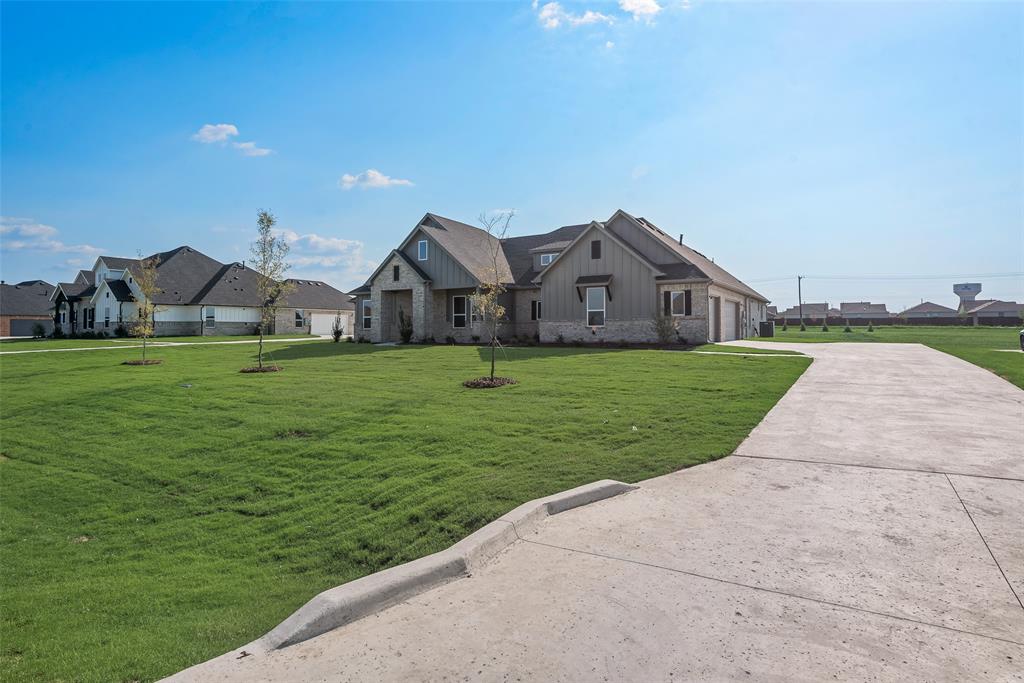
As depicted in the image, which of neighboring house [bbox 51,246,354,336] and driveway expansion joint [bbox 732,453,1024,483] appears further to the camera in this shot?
neighboring house [bbox 51,246,354,336]

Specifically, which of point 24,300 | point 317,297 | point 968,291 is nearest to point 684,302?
point 317,297

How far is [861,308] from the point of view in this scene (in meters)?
119

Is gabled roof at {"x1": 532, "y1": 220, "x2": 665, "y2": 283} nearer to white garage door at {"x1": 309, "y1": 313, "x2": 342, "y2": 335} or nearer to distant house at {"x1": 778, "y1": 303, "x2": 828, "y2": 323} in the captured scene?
white garage door at {"x1": 309, "y1": 313, "x2": 342, "y2": 335}

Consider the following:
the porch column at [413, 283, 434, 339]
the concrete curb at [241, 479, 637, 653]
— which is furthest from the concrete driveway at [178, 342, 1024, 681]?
the porch column at [413, 283, 434, 339]

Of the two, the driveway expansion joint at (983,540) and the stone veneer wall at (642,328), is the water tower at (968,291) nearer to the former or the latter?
the stone veneer wall at (642,328)

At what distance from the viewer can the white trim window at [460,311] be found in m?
30.5

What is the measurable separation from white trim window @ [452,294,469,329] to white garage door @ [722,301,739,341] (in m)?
13.9

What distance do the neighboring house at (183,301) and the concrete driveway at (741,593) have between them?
45.5 m

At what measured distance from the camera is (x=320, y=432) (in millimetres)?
9367

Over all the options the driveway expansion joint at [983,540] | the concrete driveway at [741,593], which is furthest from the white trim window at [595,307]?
the driveway expansion joint at [983,540]

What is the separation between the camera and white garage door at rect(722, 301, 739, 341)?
2959cm

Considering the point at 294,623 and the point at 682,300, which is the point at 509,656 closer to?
the point at 294,623

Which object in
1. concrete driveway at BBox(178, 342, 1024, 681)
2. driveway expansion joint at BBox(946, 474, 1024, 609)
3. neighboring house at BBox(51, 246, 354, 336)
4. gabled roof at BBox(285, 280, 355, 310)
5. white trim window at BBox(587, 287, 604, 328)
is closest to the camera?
concrete driveway at BBox(178, 342, 1024, 681)

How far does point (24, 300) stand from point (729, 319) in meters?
71.6
